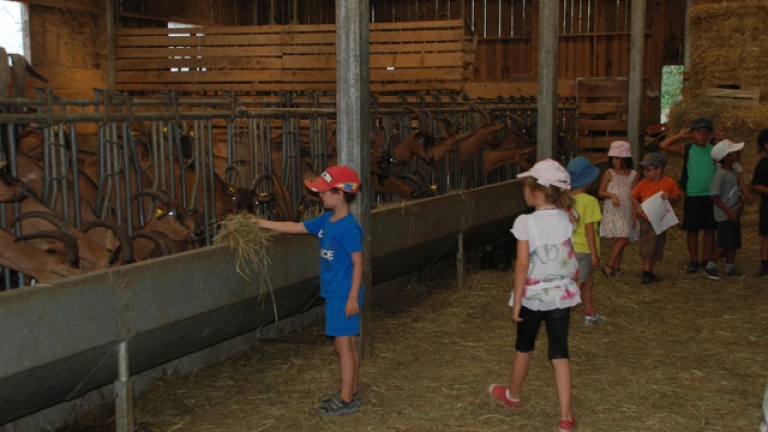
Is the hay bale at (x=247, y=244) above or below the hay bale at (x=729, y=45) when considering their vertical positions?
below

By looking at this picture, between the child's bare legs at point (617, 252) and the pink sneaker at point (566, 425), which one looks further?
the child's bare legs at point (617, 252)

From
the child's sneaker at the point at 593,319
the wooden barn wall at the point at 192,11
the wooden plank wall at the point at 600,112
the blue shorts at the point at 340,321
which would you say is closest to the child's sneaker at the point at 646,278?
the child's sneaker at the point at 593,319

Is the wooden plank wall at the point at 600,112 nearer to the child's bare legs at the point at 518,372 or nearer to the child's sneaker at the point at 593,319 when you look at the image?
the child's sneaker at the point at 593,319

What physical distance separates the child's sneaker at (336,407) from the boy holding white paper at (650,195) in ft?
15.5

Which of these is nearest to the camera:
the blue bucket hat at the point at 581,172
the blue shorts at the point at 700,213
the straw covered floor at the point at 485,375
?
the straw covered floor at the point at 485,375

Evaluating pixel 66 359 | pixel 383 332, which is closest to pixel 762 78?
pixel 383 332

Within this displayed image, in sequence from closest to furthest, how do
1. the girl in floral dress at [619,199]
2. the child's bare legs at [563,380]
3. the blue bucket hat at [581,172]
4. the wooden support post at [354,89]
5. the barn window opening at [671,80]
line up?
the child's bare legs at [563,380] < the wooden support post at [354,89] < the blue bucket hat at [581,172] < the girl in floral dress at [619,199] < the barn window opening at [671,80]

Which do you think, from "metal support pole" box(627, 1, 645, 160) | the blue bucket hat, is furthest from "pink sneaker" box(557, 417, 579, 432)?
"metal support pole" box(627, 1, 645, 160)

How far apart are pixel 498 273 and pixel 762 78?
640 centimetres

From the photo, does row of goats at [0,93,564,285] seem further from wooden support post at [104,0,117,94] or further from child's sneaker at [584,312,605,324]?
wooden support post at [104,0,117,94]

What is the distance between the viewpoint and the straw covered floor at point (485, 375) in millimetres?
5398

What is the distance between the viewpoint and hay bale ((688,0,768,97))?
549 inches

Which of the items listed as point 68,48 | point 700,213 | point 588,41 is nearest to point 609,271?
point 700,213

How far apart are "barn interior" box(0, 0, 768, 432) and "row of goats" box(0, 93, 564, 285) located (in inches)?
0.8
